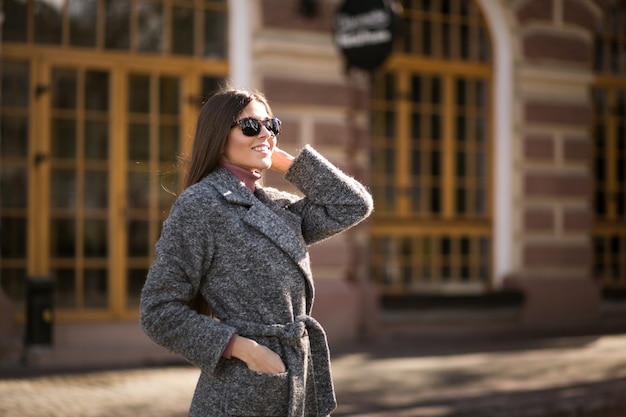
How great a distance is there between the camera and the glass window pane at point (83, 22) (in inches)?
359

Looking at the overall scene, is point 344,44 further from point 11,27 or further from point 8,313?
point 8,313

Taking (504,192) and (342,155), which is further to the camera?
(504,192)

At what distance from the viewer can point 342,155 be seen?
9883mm

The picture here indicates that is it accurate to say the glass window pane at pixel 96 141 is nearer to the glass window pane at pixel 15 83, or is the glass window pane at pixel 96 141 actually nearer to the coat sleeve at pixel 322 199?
the glass window pane at pixel 15 83

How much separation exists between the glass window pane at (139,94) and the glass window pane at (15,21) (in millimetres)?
1118

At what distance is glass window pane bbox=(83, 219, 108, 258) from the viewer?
9.16 metres

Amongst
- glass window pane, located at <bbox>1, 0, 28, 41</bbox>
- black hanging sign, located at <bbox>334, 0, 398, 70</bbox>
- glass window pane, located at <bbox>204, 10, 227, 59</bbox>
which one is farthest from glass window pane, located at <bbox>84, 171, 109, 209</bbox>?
black hanging sign, located at <bbox>334, 0, 398, 70</bbox>

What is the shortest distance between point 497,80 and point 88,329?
18.3 feet

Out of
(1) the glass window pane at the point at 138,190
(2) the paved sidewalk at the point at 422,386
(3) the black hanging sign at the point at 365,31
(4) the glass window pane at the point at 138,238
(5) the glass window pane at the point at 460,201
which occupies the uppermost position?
(3) the black hanging sign at the point at 365,31

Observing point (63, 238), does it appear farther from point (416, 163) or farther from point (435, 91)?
point (435, 91)

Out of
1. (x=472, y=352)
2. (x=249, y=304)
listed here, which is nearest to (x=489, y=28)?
(x=472, y=352)

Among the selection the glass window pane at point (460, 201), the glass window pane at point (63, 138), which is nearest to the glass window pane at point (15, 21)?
the glass window pane at point (63, 138)

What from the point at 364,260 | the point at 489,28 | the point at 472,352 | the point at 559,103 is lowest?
the point at 472,352

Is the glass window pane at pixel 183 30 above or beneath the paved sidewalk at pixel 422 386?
above
